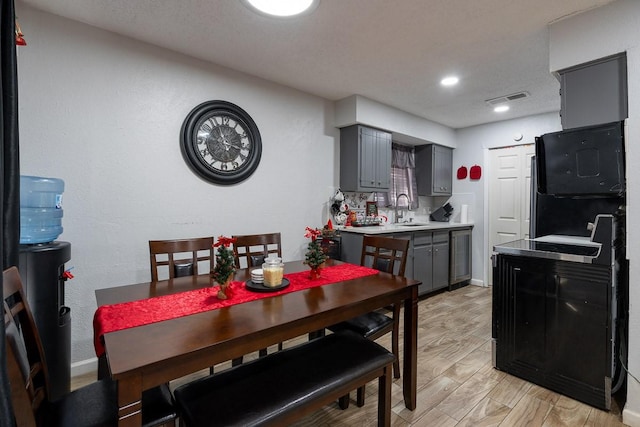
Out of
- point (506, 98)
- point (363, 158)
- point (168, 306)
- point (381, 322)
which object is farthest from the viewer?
point (363, 158)

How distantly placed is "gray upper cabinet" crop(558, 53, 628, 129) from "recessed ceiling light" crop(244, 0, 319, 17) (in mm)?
1785

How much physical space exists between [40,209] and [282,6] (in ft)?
6.43

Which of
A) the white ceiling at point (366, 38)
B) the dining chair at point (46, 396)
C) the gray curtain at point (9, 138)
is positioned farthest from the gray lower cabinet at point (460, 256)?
the gray curtain at point (9, 138)

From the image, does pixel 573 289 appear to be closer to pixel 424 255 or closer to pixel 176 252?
pixel 424 255

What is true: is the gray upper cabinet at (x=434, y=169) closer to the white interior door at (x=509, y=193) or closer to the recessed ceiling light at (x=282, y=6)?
the white interior door at (x=509, y=193)

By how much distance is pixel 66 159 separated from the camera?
7.14ft

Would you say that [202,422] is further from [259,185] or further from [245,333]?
[259,185]

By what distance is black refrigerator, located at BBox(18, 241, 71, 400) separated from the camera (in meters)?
1.68

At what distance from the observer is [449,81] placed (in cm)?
315

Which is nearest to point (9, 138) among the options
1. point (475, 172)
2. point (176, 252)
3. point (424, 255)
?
point (176, 252)

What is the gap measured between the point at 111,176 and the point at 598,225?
334 cm

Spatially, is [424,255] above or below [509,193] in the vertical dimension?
below

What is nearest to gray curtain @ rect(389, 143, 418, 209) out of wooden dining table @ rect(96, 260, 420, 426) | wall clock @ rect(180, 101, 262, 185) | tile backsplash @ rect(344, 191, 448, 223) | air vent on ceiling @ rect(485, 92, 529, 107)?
tile backsplash @ rect(344, 191, 448, 223)

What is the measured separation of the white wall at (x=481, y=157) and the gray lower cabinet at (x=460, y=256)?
159 mm
